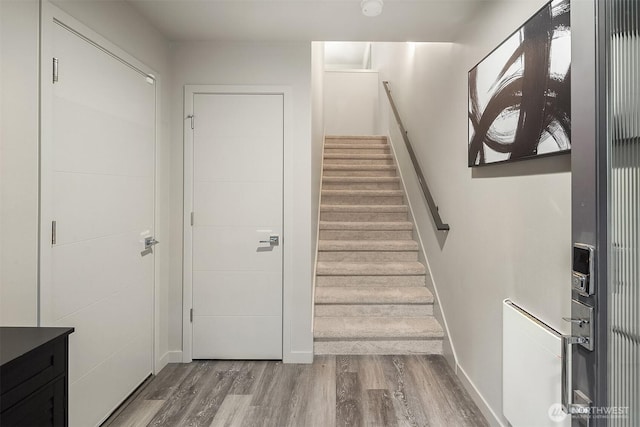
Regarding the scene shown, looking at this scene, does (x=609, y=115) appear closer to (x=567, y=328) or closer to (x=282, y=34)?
(x=567, y=328)

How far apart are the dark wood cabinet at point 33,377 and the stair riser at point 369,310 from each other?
202 cm

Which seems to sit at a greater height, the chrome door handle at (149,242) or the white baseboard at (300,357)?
the chrome door handle at (149,242)

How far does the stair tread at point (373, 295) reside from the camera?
296 cm

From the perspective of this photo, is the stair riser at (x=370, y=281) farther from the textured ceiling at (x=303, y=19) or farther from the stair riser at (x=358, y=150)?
the stair riser at (x=358, y=150)

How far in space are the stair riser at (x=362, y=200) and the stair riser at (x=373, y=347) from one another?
1870 mm

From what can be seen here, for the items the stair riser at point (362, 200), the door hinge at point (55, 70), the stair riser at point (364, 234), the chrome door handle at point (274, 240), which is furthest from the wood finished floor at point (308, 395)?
the stair riser at point (362, 200)

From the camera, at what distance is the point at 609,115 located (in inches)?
33.4

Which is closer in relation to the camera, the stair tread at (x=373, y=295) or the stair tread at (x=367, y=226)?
the stair tread at (x=373, y=295)

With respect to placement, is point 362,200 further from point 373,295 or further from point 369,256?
point 373,295

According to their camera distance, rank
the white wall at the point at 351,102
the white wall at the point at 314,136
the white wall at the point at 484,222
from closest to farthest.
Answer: the white wall at the point at 484,222 → the white wall at the point at 314,136 → the white wall at the point at 351,102

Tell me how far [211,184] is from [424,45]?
2.40m

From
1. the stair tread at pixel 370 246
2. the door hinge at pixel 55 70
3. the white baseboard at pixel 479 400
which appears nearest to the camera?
the door hinge at pixel 55 70

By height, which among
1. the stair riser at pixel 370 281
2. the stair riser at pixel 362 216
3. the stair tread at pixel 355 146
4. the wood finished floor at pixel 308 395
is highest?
the stair tread at pixel 355 146

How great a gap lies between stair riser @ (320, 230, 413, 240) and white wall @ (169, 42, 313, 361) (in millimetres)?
1117
